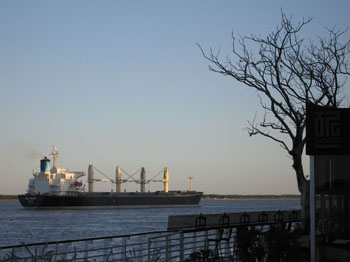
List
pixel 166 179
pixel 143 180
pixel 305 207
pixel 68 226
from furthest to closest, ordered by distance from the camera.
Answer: pixel 166 179 → pixel 143 180 → pixel 68 226 → pixel 305 207

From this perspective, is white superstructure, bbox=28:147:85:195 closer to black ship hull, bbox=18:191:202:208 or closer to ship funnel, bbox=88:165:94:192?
black ship hull, bbox=18:191:202:208

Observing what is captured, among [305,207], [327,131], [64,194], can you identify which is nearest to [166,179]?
[64,194]

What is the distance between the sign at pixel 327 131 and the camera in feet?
27.3

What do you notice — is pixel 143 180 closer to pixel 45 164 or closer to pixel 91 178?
pixel 91 178

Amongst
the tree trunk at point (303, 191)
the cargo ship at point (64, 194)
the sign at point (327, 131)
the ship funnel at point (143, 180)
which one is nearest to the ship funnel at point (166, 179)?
the ship funnel at point (143, 180)

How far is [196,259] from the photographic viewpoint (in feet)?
34.3

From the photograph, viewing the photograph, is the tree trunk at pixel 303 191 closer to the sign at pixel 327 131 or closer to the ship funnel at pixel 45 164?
the sign at pixel 327 131

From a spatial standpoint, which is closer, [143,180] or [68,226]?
[68,226]

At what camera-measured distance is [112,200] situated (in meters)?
120

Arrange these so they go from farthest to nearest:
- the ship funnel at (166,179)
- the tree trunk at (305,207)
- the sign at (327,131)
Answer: the ship funnel at (166,179) < the tree trunk at (305,207) < the sign at (327,131)

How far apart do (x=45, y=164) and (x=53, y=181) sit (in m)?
3.59

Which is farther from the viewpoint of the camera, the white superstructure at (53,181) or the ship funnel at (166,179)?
the ship funnel at (166,179)

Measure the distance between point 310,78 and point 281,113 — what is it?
1.54m

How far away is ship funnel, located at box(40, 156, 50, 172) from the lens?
111 meters
